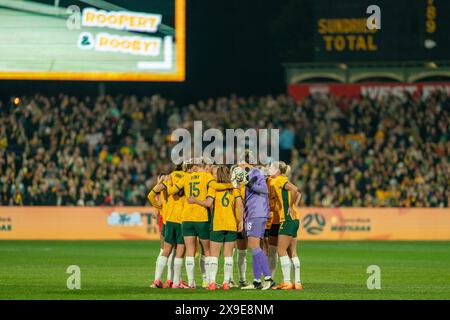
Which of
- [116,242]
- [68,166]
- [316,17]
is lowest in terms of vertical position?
[116,242]

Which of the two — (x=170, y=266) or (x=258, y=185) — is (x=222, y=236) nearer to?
(x=258, y=185)

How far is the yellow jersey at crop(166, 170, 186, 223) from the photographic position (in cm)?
1992

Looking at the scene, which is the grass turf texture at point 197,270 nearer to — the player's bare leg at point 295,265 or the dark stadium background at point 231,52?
the player's bare leg at point 295,265

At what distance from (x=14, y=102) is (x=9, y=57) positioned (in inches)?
294

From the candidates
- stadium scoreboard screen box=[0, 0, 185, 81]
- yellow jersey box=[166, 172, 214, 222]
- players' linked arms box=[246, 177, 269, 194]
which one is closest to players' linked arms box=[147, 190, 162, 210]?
yellow jersey box=[166, 172, 214, 222]

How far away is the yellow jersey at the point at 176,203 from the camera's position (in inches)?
784

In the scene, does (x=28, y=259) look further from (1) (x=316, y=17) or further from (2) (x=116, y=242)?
(1) (x=316, y=17)

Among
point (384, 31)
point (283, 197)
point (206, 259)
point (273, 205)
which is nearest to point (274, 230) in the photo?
point (273, 205)

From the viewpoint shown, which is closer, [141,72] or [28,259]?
[28,259]

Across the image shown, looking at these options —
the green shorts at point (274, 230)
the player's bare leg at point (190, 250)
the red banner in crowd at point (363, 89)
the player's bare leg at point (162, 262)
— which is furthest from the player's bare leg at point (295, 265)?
the red banner in crowd at point (363, 89)

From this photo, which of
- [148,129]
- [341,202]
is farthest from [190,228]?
[148,129]

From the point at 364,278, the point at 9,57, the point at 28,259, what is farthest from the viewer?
the point at 9,57

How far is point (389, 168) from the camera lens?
41812 mm
